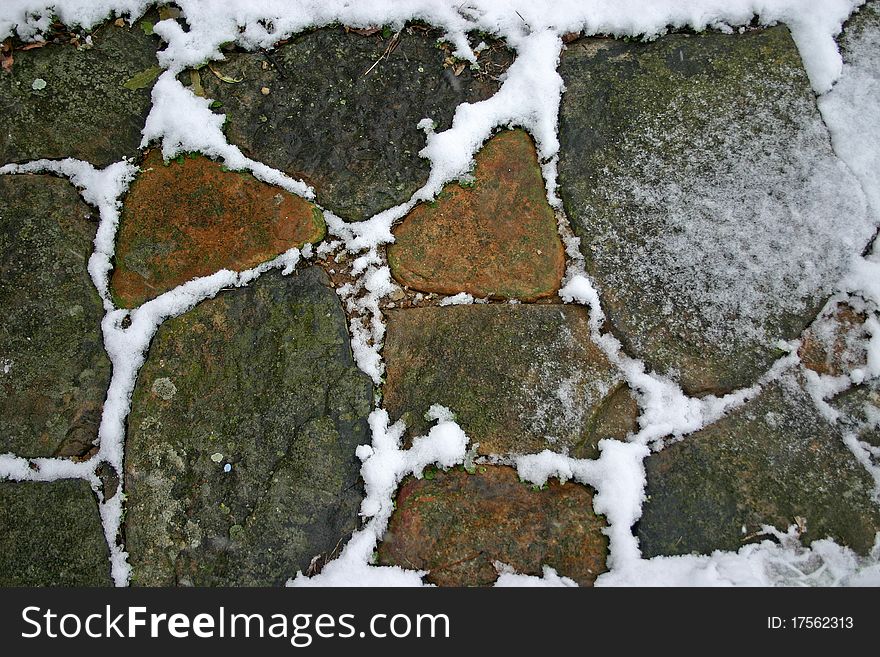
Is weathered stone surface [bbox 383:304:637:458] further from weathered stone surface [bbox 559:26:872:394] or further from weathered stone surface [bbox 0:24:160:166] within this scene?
weathered stone surface [bbox 0:24:160:166]

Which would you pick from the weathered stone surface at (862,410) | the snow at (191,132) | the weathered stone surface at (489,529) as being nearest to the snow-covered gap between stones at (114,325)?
the snow at (191,132)

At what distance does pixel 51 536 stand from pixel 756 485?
2115 mm

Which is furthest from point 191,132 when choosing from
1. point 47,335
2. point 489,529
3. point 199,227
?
point 489,529

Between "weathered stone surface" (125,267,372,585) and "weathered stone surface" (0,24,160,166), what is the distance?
68 centimetres

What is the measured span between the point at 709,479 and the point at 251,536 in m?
1.36

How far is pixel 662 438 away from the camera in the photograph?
1812mm

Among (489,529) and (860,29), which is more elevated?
(860,29)

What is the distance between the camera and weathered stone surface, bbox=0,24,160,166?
6.56 feet

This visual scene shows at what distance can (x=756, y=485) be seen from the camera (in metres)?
1.77

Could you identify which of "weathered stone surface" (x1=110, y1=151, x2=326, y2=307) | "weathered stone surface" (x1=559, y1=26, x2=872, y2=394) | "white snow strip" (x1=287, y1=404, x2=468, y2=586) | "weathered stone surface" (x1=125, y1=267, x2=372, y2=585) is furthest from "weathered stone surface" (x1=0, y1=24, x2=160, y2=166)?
"weathered stone surface" (x1=559, y1=26, x2=872, y2=394)

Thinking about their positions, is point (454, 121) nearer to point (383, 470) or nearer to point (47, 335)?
point (383, 470)

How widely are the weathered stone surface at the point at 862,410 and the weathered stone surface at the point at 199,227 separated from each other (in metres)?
1.69

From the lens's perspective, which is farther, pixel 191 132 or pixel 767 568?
pixel 191 132

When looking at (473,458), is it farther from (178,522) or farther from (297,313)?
(178,522)
